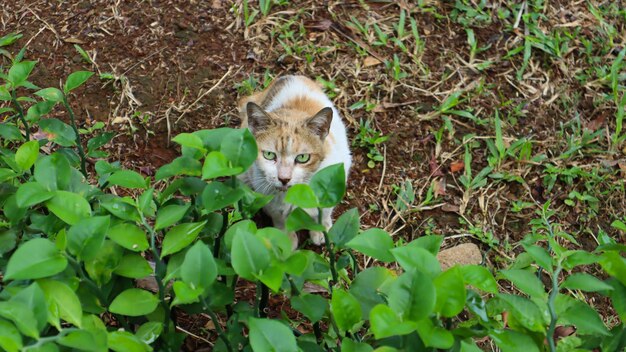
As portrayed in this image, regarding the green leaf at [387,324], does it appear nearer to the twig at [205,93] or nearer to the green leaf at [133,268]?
the green leaf at [133,268]

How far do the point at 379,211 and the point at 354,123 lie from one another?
640 millimetres

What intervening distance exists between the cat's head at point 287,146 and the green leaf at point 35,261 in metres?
1.55

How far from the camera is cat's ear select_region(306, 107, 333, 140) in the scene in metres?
3.14

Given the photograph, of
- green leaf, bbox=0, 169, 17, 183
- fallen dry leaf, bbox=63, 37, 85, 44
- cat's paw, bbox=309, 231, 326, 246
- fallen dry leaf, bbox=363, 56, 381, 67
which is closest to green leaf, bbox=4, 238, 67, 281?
green leaf, bbox=0, 169, 17, 183

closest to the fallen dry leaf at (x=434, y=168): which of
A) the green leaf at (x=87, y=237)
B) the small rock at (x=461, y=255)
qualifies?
the small rock at (x=461, y=255)

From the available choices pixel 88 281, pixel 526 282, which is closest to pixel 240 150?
pixel 88 281

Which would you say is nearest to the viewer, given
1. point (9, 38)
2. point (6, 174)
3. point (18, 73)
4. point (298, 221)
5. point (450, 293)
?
point (450, 293)

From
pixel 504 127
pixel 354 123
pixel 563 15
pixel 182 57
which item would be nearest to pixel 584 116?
pixel 504 127

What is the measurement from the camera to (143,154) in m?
3.74

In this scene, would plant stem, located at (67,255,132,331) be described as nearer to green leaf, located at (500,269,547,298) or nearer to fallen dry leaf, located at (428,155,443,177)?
green leaf, located at (500,269,547,298)

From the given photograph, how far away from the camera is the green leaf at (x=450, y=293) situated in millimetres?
1619

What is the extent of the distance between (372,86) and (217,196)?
2383 mm

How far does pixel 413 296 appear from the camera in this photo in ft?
5.26

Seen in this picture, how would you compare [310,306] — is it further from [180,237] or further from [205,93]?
[205,93]
